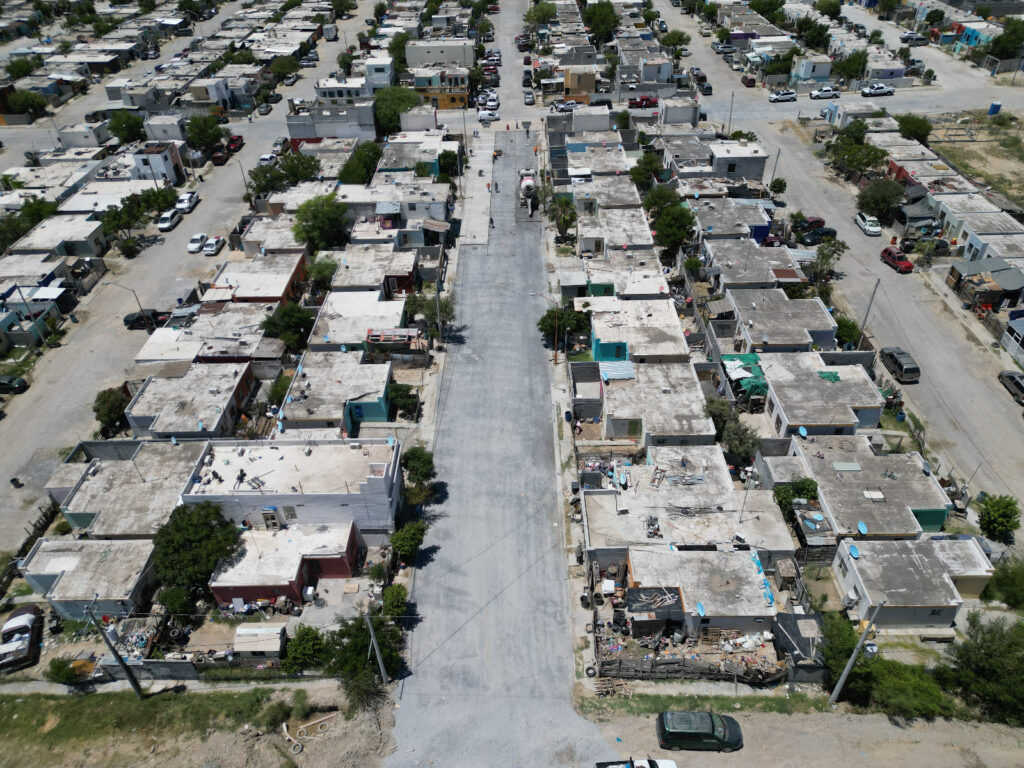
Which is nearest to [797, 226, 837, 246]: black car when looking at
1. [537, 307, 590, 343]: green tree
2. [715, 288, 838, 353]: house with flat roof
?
[715, 288, 838, 353]: house with flat roof

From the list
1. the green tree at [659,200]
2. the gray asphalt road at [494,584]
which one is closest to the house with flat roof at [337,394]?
the gray asphalt road at [494,584]

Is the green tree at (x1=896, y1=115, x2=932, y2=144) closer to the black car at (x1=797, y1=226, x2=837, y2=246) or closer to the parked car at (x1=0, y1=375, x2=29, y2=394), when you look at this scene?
the black car at (x1=797, y1=226, x2=837, y2=246)

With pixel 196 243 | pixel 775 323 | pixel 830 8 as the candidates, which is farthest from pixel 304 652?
pixel 830 8

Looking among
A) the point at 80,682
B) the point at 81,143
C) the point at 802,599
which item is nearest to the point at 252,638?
the point at 80,682

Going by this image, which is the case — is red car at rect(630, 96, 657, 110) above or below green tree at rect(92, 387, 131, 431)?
above

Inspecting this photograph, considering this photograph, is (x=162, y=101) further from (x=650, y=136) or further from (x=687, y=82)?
(x=687, y=82)
